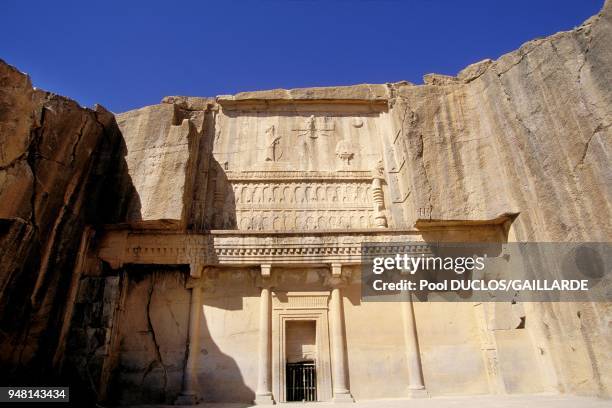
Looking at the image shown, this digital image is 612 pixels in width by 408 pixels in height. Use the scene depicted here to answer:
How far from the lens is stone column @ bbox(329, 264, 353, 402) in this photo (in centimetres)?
671

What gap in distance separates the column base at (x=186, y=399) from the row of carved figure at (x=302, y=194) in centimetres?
358

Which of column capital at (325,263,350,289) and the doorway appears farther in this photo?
column capital at (325,263,350,289)

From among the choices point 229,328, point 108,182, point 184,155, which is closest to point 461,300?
point 229,328

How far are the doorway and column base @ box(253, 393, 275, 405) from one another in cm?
37

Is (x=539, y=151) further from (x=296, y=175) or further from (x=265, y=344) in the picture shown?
(x=265, y=344)

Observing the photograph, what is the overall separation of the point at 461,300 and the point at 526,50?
4.73m

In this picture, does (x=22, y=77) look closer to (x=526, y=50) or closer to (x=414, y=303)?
(x=414, y=303)

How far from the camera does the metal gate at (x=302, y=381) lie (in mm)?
6992

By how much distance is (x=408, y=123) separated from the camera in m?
8.02

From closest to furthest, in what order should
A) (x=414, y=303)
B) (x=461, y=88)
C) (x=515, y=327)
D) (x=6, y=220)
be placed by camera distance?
(x=6, y=220) < (x=515, y=327) < (x=414, y=303) < (x=461, y=88)

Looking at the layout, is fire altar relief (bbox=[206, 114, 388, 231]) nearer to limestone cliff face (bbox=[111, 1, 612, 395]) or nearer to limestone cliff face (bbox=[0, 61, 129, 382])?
limestone cliff face (bbox=[111, 1, 612, 395])

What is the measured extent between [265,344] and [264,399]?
0.87 meters

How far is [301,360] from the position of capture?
719 cm

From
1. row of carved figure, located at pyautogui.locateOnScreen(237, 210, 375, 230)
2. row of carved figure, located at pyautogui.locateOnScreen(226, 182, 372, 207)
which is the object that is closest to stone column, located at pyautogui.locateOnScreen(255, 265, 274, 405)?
row of carved figure, located at pyautogui.locateOnScreen(237, 210, 375, 230)
